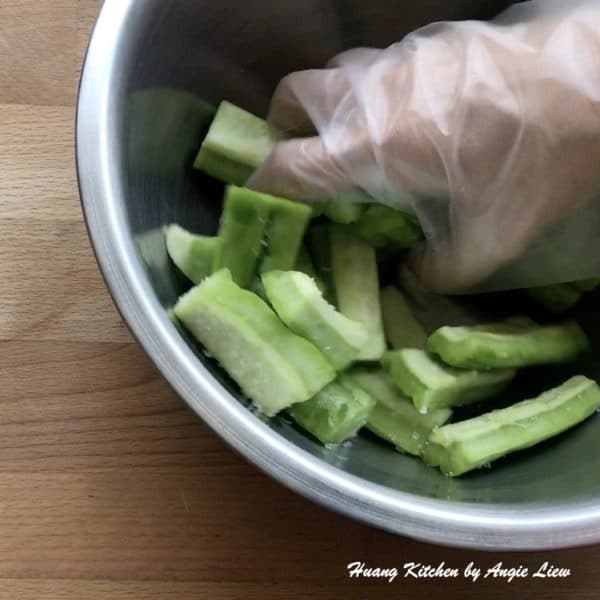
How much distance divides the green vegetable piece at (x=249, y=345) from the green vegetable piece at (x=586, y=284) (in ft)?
1.08

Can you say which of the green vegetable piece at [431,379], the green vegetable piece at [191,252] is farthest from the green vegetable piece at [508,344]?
the green vegetable piece at [191,252]

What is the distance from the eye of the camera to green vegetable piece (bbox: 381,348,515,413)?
76 centimetres

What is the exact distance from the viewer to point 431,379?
76 cm

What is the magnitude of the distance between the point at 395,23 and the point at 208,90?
0.23 meters

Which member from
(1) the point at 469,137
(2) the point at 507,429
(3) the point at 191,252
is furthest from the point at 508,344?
(3) the point at 191,252

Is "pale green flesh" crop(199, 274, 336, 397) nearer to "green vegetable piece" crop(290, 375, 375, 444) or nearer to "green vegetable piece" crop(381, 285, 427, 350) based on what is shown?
"green vegetable piece" crop(290, 375, 375, 444)

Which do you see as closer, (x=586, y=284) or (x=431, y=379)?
(x=431, y=379)

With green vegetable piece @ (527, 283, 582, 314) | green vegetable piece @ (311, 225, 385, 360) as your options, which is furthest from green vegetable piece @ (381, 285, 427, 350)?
green vegetable piece @ (527, 283, 582, 314)

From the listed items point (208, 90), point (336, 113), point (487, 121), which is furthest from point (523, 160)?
point (208, 90)

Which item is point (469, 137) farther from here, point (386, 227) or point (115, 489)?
point (115, 489)

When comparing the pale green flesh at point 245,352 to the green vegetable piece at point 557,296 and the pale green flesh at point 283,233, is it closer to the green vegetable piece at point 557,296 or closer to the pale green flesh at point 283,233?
the pale green flesh at point 283,233

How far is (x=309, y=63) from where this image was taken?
90 centimetres

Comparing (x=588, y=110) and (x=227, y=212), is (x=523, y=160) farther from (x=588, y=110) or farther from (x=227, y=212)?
(x=227, y=212)

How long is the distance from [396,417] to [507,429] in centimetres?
10
